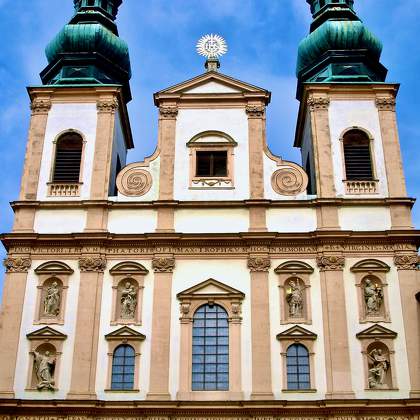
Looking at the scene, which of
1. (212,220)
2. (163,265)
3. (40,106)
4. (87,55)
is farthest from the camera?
(87,55)

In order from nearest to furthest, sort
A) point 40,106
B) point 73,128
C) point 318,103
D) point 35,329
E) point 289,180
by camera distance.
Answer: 1. point 35,329
2. point 289,180
3. point 73,128
4. point 318,103
5. point 40,106

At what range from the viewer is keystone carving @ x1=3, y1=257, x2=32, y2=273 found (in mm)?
23625

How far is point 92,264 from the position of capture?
23.6 meters

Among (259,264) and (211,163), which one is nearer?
(259,264)

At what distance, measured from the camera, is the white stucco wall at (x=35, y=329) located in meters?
21.9

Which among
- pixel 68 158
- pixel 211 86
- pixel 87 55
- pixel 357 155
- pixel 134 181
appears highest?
pixel 87 55

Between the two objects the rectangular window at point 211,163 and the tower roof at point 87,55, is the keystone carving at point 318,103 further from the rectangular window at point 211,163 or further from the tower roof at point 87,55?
the tower roof at point 87,55

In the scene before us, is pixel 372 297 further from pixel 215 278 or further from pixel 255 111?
pixel 255 111

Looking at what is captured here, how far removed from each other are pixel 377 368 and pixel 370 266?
305 cm

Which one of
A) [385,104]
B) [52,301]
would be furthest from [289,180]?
[52,301]

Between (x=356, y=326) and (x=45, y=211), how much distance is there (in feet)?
32.5

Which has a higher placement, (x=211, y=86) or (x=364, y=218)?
(x=211, y=86)

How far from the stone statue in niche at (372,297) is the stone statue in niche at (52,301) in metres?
8.85

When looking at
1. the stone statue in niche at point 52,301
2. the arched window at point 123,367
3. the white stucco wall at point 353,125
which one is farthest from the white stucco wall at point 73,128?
the white stucco wall at point 353,125
